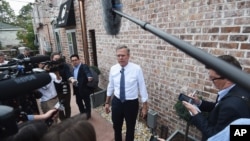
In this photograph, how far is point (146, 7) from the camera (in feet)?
10.6

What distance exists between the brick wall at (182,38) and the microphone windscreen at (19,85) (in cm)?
208

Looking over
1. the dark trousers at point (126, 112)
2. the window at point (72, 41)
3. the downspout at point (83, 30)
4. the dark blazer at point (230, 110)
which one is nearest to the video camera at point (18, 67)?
the dark blazer at point (230, 110)

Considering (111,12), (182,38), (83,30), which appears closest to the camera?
(111,12)

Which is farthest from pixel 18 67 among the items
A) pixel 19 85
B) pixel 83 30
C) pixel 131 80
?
pixel 83 30

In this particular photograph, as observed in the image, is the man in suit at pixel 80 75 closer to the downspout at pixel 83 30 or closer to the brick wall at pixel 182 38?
the brick wall at pixel 182 38

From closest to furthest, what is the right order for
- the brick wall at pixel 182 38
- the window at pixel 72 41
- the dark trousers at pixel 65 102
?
the brick wall at pixel 182 38 < the dark trousers at pixel 65 102 < the window at pixel 72 41

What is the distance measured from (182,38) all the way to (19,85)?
2331mm

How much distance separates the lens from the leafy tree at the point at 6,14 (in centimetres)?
3884

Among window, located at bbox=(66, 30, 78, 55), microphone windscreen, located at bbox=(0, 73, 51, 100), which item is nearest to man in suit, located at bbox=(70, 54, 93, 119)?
microphone windscreen, located at bbox=(0, 73, 51, 100)

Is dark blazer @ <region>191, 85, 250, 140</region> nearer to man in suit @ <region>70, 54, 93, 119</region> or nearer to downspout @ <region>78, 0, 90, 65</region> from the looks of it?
man in suit @ <region>70, 54, 93, 119</region>

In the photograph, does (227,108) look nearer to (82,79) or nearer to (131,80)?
(131,80)

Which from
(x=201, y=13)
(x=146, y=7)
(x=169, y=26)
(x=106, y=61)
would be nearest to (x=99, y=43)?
(x=106, y=61)

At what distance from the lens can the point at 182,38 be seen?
8.75 ft

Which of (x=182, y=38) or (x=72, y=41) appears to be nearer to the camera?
(x=182, y=38)
